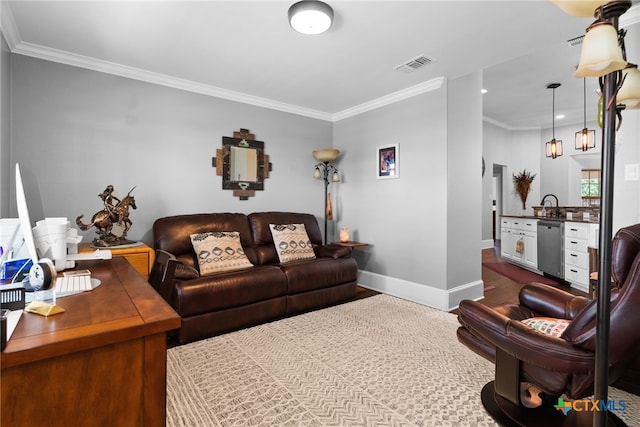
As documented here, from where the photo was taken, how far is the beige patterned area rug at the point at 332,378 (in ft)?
5.53

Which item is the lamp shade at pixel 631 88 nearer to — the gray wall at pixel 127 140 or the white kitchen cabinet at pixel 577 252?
the white kitchen cabinet at pixel 577 252

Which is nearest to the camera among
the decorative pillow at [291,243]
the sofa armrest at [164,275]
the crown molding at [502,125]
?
the sofa armrest at [164,275]

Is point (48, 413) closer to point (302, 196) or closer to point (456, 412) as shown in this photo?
point (456, 412)

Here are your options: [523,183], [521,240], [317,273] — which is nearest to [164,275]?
[317,273]

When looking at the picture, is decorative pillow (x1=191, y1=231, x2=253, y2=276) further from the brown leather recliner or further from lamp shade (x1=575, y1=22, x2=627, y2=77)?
lamp shade (x1=575, y1=22, x2=627, y2=77)

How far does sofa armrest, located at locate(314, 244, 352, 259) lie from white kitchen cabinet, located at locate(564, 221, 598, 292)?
3065 mm

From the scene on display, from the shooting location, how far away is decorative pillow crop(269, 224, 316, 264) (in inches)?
144

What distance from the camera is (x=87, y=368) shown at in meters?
0.78

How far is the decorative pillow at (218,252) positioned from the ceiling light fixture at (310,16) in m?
2.08

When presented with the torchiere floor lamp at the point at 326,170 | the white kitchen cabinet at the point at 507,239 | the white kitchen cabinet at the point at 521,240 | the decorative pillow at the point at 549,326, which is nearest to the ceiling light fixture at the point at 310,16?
the torchiere floor lamp at the point at 326,170

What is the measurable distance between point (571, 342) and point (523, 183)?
23.5 ft

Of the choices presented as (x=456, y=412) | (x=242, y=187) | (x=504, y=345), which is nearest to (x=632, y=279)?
(x=504, y=345)

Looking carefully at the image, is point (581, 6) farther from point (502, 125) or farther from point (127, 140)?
point (502, 125)

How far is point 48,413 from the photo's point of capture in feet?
2.38
